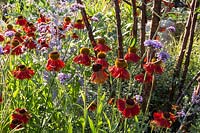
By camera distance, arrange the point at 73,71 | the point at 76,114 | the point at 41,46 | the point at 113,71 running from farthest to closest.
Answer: the point at 73,71, the point at 41,46, the point at 76,114, the point at 113,71

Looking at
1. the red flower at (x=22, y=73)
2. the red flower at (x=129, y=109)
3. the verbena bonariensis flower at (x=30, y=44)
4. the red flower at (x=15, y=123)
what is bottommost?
the red flower at (x=15, y=123)

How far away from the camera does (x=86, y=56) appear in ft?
6.77

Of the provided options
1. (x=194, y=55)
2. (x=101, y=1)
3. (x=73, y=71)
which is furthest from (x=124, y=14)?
(x=73, y=71)

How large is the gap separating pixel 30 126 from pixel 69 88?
1.39ft

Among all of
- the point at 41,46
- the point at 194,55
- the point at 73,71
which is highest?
the point at 41,46

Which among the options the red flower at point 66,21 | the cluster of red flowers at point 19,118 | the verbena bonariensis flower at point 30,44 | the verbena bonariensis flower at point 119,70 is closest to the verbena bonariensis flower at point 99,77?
the verbena bonariensis flower at point 119,70

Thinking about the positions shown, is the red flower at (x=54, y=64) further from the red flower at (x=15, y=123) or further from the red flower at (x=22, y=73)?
the red flower at (x=15, y=123)

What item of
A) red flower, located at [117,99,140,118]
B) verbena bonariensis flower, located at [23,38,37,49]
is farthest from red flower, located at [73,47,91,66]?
verbena bonariensis flower, located at [23,38,37,49]

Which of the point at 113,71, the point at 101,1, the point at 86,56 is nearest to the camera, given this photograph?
the point at 113,71

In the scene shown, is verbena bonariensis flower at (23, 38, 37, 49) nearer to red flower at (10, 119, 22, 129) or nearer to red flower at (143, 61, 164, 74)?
red flower at (10, 119, 22, 129)

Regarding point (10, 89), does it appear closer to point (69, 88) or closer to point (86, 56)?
point (69, 88)

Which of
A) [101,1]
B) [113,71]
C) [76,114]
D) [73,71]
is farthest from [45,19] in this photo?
[101,1]

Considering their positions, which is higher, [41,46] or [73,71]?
[41,46]

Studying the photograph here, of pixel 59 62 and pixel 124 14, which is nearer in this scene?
pixel 59 62
